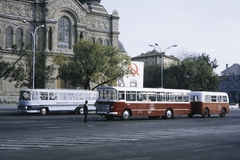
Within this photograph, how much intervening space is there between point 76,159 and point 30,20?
185 feet

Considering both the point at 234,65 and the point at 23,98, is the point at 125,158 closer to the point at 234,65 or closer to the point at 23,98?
the point at 23,98

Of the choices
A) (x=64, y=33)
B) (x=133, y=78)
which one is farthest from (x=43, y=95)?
(x=64, y=33)

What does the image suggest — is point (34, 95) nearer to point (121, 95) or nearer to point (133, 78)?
point (121, 95)

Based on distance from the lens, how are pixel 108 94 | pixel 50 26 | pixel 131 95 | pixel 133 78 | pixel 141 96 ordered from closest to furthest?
pixel 108 94 < pixel 131 95 < pixel 141 96 < pixel 133 78 < pixel 50 26

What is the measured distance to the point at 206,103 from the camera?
37.7 m

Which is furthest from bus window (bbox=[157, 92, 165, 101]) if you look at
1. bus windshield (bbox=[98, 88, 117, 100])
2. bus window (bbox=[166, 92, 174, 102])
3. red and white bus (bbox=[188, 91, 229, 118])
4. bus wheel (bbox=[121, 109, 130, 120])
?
red and white bus (bbox=[188, 91, 229, 118])

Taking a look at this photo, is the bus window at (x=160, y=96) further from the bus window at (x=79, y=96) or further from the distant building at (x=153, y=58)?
the distant building at (x=153, y=58)

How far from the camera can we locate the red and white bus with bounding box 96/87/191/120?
97.5 ft

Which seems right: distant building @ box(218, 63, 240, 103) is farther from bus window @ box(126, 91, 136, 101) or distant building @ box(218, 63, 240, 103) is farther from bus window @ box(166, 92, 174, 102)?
bus window @ box(126, 91, 136, 101)

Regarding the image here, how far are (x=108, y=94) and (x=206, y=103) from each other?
39.2 ft

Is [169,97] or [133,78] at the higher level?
[133,78]

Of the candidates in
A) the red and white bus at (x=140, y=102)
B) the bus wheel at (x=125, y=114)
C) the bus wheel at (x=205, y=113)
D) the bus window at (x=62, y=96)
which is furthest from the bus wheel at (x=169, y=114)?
the bus window at (x=62, y=96)

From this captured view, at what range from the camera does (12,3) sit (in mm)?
62656

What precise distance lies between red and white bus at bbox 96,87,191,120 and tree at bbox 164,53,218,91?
35106mm
